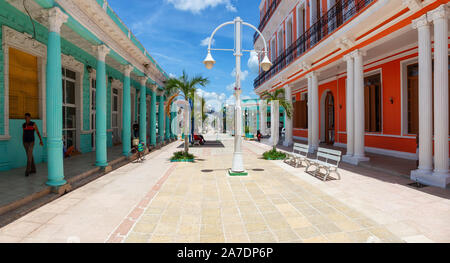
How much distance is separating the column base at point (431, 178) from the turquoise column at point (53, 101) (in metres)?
8.75

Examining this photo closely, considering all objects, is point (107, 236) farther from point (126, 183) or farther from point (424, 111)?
point (424, 111)

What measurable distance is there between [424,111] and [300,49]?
8473 mm

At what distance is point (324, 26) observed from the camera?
1029 cm

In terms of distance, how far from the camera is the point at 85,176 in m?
6.30

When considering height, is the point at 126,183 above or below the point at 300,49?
below

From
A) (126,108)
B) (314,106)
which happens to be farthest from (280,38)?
(126,108)

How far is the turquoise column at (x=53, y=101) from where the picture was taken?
15.6 ft

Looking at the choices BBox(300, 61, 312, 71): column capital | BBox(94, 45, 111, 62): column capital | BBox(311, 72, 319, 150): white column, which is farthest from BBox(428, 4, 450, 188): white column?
BBox(94, 45, 111, 62): column capital

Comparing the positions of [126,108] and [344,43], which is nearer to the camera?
[344,43]

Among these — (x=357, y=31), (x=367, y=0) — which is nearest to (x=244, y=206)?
(x=357, y=31)

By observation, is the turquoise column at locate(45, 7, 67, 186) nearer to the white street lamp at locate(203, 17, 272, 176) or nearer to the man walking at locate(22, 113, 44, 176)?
the man walking at locate(22, 113, 44, 176)

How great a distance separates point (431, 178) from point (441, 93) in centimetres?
211

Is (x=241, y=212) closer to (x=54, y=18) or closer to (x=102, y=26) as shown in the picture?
(x=54, y=18)

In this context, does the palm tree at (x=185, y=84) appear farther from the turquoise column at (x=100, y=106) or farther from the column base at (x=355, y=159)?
the column base at (x=355, y=159)
